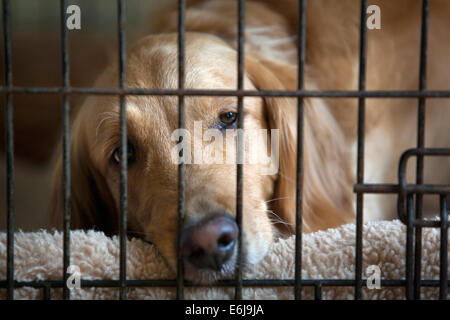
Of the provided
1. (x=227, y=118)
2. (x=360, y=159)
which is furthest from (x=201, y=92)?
(x=227, y=118)

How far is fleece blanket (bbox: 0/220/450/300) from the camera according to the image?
1.03m

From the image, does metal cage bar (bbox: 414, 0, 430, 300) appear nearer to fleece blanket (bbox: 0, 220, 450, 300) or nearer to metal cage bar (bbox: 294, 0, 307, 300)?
fleece blanket (bbox: 0, 220, 450, 300)

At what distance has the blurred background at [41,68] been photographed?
2.62 metres

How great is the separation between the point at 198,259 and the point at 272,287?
158 millimetres

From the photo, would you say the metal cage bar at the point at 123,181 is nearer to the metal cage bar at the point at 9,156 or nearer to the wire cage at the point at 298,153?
the wire cage at the point at 298,153

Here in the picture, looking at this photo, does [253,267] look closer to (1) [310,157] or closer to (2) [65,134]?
(2) [65,134]

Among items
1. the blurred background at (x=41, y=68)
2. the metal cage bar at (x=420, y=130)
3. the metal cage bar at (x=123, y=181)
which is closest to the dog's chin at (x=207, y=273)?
the metal cage bar at (x=123, y=181)

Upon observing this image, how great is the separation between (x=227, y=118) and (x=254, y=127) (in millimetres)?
125

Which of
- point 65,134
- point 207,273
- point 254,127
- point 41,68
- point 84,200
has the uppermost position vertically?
point 41,68

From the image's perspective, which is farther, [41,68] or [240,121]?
[41,68]

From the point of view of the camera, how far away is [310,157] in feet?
5.38

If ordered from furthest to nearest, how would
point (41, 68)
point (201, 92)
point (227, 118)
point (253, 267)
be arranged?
point (41, 68)
point (227, 118)
point (253, 267)
point (201, 92)

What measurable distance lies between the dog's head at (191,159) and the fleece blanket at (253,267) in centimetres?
5

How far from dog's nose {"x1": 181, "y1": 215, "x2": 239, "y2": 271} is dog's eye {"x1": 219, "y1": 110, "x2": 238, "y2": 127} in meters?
0.41
